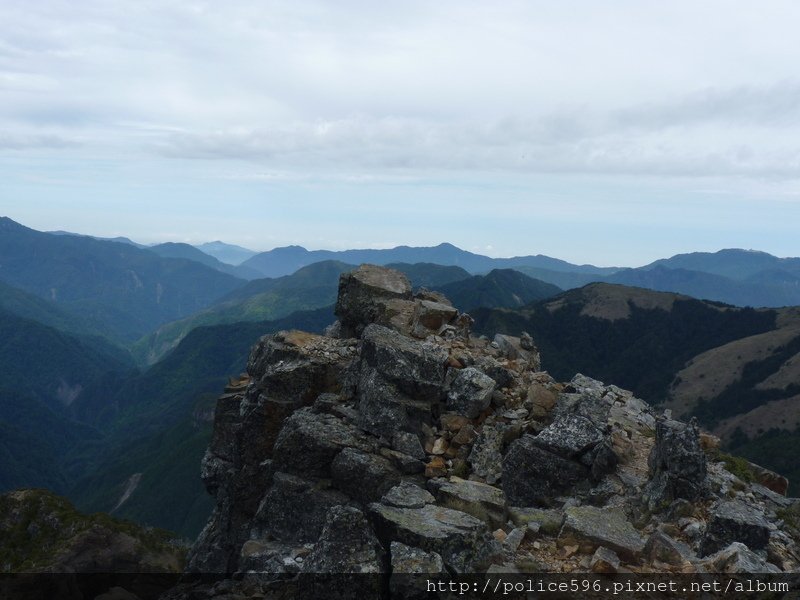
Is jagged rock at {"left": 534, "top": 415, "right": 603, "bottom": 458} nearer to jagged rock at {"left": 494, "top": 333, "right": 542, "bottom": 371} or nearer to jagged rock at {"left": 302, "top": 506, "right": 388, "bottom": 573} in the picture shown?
jagged rock at {"left": 494, "top": 333, "right": 542, "bottom": 371}

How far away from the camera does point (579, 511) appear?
18.4 metres

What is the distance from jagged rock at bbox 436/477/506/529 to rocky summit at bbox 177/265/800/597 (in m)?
0.05

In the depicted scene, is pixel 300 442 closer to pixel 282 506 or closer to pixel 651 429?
pixel 282 506

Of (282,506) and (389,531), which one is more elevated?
(389,531)

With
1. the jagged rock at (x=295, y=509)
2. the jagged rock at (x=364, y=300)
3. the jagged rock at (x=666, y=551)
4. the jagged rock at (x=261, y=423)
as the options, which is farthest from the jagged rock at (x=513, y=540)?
the jagged rock at (x=364, y=300)

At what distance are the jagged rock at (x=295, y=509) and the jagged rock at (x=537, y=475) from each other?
6700 millimetres

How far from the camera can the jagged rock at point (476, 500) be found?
18.2 meters

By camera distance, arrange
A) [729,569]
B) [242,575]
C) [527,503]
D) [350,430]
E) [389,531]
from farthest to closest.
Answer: [350,430] → [527,503] → [242,575] → [389,531] → [729,569]

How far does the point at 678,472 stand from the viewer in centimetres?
1998

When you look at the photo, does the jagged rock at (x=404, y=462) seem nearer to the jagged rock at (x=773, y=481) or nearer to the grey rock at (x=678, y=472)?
the grey rock at (x=678, y=472)

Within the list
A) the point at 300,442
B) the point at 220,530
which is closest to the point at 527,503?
the point at 300,442

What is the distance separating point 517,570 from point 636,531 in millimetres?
5343

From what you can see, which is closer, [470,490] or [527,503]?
[470,490]

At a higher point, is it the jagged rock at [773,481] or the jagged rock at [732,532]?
the jagged rock at [732,532]
